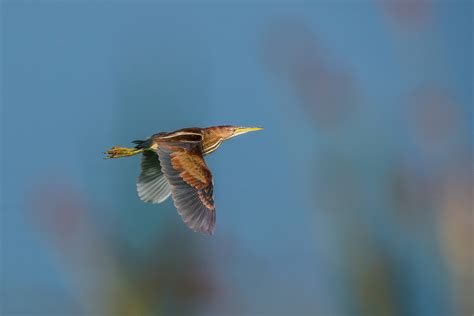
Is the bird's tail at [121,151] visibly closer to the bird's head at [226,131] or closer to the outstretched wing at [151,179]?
the outstretched wing at [151,179]

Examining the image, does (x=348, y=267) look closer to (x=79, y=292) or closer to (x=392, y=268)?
(x=392, y=268)

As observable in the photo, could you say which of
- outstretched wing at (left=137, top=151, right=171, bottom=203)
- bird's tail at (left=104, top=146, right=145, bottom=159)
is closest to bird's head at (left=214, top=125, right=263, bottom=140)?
outstretched wing at (left=137, top=151, right=171, bottom=203)

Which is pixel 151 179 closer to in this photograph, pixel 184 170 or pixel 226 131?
pixel 226 131

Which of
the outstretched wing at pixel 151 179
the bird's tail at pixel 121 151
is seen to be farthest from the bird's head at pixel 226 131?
the bird's tail at pixel 121 151

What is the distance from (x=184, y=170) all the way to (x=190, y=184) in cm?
6

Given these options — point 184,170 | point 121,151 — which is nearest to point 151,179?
point 121,151

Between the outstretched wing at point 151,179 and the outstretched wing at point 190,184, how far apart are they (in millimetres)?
339

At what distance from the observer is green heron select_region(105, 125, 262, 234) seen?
7.50ft

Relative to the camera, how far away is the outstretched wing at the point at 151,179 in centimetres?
284

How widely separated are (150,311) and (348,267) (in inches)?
16.6

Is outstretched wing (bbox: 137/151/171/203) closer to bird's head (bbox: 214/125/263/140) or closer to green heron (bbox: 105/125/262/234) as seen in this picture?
green heron (bbox: 105/125/262/234)

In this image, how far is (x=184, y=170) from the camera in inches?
93.6

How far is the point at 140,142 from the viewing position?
8.58 ft

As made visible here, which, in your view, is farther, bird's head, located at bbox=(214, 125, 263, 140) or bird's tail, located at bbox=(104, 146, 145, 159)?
bird's head, located at bbox=(214, 125, 263, 140)
